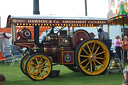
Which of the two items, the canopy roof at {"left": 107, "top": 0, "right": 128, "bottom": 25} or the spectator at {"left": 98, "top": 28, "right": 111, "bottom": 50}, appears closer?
the canopy roof at {"left": 107, "top": 0, "right": 128, "bottom": 25}

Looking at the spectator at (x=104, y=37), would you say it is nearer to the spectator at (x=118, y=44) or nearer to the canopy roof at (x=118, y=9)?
the canopy roof at (x=118, y=9)

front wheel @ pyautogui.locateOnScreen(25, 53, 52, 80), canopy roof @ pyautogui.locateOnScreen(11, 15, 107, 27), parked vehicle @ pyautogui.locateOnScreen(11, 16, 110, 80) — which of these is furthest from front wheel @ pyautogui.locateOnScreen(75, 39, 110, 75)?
front wheel @ pyautogui.locateOnScreen(25, 53, 52, 80)

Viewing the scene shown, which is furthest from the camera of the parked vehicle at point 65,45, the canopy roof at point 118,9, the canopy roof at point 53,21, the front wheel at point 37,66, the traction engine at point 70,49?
the traction engine at point 70,49

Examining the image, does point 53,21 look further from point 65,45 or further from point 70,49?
point 70,49

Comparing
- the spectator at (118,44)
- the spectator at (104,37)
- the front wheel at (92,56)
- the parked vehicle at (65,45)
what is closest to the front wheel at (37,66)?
the parked vehicle at (65,45)

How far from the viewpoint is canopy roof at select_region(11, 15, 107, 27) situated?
259 inches

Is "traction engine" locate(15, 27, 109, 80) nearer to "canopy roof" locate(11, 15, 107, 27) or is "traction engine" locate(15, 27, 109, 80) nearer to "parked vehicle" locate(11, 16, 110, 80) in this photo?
"parked vehicle" locate(11, 16, 110, 80)

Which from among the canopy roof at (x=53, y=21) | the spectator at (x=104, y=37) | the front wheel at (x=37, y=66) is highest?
the canopy roof at (x=53, y=21)

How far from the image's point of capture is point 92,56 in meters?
7.09

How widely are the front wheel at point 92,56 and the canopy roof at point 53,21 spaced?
0.56m

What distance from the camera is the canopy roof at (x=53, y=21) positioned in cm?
659

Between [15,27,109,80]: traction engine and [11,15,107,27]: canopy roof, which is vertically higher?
[11,15,107,27]: canopy roof

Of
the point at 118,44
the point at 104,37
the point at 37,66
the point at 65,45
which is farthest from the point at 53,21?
the point at 118,44

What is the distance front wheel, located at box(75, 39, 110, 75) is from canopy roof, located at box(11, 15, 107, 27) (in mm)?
561
